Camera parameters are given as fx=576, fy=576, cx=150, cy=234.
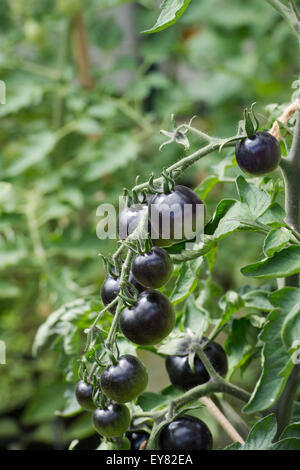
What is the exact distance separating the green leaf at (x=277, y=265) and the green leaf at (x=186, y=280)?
3.0 inches

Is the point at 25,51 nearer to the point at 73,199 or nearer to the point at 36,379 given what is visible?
the point at 73,199

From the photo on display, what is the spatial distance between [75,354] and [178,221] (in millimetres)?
239

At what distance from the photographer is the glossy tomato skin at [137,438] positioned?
517 mm

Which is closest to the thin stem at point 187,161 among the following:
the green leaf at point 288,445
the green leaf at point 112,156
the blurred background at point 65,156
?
the green leaf at point 288,445

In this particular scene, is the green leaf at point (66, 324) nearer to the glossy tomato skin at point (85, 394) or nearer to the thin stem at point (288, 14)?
the glossy tomato skin at point (85, 394)

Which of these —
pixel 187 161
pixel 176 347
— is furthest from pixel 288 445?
pixel 187 161

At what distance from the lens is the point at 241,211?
461mm

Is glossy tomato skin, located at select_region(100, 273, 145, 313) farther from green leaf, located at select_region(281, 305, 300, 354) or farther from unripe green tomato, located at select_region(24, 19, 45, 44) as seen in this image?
unripe green tomato, located at select_region(24, 19, 45, 44)

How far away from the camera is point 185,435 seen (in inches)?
17.8

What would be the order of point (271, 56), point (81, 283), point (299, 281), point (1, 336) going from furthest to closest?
point (271, 56) < point (81, 283) < point (1, 336) < point (299, 281)

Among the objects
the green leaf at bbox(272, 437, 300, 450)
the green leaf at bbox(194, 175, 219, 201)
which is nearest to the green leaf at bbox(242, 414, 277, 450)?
the green leaf at bbox(272, 437, 300, 450)

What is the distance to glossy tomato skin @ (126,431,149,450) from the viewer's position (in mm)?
517

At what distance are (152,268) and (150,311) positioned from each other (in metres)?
0.03

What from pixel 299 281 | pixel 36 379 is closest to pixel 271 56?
pixel 36 379
